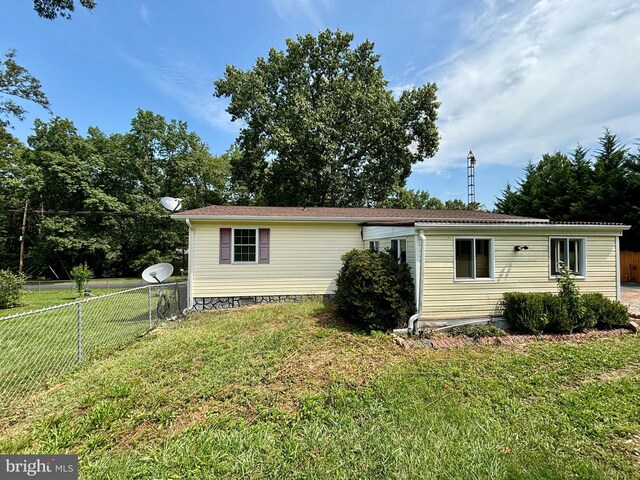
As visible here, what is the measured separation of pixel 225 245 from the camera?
29.3 feet

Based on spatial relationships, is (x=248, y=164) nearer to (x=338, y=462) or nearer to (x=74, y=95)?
(x=74, y=95)

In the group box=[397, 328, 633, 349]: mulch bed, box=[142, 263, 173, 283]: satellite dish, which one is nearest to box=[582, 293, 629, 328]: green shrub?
box=[397, 328, 633, 349]: mulch bed

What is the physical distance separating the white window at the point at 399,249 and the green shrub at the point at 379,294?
Result: 570mm

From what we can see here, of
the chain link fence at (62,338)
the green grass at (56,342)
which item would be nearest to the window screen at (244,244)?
the chain link fence at (62,338)

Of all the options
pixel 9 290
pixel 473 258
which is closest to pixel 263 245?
pixel 473 258

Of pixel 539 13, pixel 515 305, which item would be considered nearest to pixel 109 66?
pixel 539 13

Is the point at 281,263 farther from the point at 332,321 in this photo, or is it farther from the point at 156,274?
the point at 156,274

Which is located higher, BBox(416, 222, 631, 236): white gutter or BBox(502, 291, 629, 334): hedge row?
BBox(416, 222, 631, 236): white gutter

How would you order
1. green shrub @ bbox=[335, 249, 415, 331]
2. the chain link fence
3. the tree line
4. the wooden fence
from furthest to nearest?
the tree line → the wooden fence → green shrub @ bbox=[335, 249, 415, 331] → the chain link fence

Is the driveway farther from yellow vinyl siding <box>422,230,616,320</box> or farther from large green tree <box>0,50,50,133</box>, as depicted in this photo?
large green tree <box>0,50,50,133</box>

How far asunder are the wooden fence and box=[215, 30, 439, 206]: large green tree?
1180 centimetres

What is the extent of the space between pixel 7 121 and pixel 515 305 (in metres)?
22.7

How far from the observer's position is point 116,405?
3344 millimetres

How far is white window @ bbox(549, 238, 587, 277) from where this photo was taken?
7004mm
